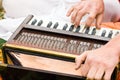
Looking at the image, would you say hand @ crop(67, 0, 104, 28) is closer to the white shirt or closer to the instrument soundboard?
the instrument soundboard

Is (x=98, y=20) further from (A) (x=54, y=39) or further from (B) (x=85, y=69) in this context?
(B) (x=85, y=69)

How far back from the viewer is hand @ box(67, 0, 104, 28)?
3.73ft

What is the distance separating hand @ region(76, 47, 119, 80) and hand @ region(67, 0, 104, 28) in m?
0.31

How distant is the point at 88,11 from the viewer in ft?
3.95

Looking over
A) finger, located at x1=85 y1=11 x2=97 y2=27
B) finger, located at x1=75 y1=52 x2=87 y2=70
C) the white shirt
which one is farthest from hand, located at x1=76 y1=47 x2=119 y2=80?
the white shirt

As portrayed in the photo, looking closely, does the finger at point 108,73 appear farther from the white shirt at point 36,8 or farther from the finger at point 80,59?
the white shirt at point 36,8

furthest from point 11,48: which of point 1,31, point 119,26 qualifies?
point 119,26

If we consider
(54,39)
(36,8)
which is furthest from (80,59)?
(36,8)

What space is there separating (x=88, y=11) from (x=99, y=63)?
44 cm

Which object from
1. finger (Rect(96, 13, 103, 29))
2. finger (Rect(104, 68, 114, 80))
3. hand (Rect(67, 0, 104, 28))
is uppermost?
hand (Rect(67, 0, 104, 28))

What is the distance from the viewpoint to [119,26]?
4.25 feet

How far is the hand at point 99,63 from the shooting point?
778mm

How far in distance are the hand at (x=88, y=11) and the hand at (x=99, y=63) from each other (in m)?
0.31

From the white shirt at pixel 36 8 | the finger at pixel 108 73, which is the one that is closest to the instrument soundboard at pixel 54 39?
the finger at pixel 108 73
